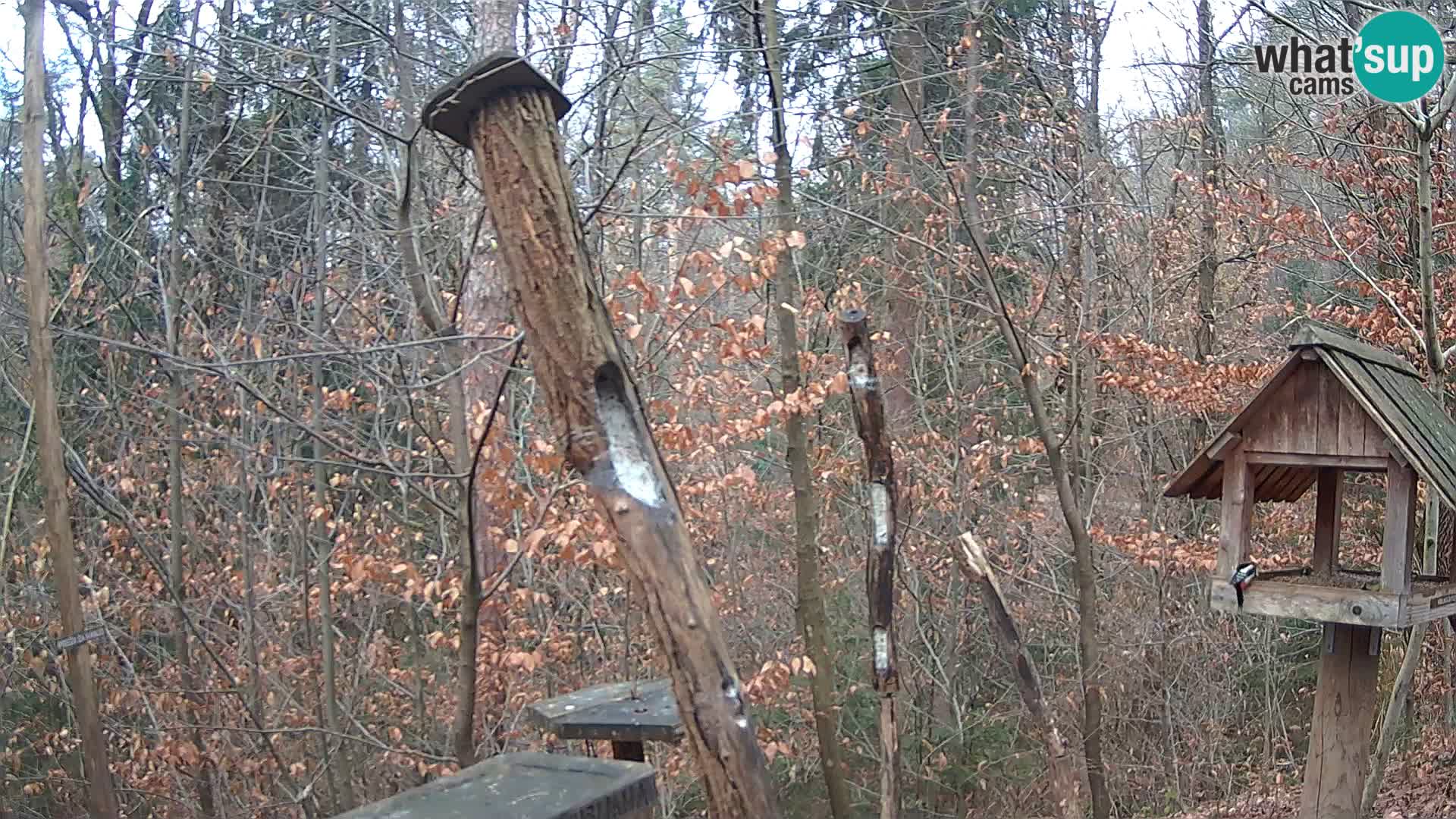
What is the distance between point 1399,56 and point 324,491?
6586 millimetres

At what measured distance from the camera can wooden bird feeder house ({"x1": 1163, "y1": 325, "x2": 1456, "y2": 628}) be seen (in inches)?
150

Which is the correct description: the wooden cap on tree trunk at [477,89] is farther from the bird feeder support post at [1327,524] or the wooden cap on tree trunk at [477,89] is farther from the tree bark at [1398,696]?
the tree bark at [1398,696]

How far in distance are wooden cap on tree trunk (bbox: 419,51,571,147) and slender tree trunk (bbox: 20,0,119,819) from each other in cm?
382

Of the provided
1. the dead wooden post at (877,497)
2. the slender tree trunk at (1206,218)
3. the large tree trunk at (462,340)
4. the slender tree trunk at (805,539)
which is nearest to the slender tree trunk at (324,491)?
the large tree trunk at (462,340)

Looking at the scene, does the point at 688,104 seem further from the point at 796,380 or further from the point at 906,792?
the point at 906,792

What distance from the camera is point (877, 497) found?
435 cm

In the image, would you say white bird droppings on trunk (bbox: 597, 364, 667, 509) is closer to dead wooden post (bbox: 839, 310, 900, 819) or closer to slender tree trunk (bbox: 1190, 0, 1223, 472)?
dead wooden post (bbox: 839, 310, 900, 819)

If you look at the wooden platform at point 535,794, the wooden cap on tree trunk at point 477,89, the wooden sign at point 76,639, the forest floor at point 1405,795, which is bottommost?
the forest floor at point 1405,795

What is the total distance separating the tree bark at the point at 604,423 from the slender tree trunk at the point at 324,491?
12.8 feet

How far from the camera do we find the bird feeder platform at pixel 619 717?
144 inches

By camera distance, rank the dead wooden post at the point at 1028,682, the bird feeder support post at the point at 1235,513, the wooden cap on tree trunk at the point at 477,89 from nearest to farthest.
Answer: the wooden cap on tree trunk at the point at 477,89, the bird feeder support post at the point at 1235,513, the dead wooden post at the point at 1028,682

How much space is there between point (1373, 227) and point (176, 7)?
8.41 m

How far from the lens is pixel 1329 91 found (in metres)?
7.23

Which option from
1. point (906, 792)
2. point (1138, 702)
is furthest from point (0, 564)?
point (1138, 702)
